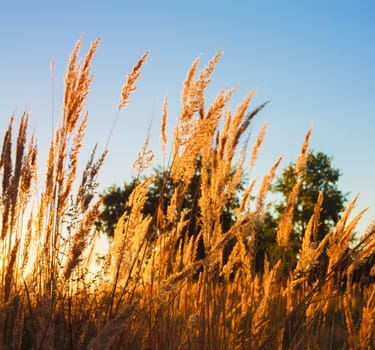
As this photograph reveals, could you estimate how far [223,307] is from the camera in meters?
2.86

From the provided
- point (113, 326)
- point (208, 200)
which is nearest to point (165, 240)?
point (208, 200)

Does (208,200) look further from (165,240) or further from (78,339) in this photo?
(78,339)

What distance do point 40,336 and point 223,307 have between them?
1.31m

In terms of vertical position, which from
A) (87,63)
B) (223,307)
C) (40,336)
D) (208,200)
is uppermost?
(87,63)

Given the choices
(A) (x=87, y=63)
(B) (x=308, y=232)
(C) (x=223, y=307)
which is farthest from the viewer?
(B) (x=308, y=232)

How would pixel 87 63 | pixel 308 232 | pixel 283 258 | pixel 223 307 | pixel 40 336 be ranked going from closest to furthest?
pixel 40 336 < pixel 87 63 < pixel 223 307 < pixel 308 232 < pixel 283 258

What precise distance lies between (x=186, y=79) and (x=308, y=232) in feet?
4.33

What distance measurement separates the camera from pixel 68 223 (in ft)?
6.96

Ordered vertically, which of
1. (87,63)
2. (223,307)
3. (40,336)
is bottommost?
(40,336)

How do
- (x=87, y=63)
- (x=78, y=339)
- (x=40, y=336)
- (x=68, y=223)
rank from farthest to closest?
(x=78, y=339), (x=87, y=63), (x=68, y=223), (x=40, y=336)

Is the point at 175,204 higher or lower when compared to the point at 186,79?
lower

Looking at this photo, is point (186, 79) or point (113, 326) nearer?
point (113, 326)

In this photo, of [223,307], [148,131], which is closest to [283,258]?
[223,307]

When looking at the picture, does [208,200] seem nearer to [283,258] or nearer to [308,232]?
[308,232]
